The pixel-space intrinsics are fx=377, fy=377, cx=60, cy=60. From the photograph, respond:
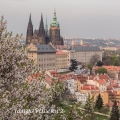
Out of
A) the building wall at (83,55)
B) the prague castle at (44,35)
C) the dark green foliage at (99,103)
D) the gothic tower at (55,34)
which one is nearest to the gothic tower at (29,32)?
the prague castle at (44,35)

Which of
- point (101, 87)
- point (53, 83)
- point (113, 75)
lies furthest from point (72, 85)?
point (53, 83)

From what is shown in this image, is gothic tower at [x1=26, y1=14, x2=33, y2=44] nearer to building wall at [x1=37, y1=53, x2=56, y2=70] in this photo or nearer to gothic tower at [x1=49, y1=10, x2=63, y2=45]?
gothic tower at [x1=49, y1=10, x2=63, y2=45]

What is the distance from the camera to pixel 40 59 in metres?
64.1

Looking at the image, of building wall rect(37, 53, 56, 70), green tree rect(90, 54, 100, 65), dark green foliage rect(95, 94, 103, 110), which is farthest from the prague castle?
dark green foliage rect(95, 94, 103, 110)

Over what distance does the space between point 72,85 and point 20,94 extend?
116ft

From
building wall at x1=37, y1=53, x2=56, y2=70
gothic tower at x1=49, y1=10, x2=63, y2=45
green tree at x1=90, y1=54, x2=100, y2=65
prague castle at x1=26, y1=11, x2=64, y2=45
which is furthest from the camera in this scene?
gothic tower at x1=49, y1=10, x2=63, y2=45

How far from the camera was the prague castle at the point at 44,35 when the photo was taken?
77.8 metres

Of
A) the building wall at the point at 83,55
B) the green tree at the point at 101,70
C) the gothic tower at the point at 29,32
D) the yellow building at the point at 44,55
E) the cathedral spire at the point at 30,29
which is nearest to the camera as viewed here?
the green tree at the point at 101,70

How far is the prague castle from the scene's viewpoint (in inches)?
3063

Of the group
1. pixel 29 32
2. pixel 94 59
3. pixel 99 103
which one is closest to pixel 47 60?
pixel 29 32

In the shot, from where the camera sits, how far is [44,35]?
259 feet

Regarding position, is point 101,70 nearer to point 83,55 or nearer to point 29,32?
point 83,55

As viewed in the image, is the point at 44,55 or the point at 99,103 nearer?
the point at 99,103

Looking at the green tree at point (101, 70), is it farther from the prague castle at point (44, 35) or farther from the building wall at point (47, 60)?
the prague castle at point (44, 35)
